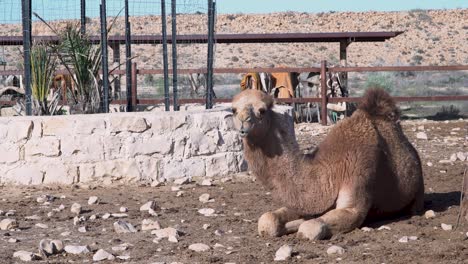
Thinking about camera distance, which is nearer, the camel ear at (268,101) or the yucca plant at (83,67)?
the camel ear at (268,101)

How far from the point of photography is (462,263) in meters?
6.62

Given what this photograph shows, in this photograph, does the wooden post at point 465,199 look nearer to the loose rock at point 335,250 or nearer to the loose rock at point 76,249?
the loose rock at point 335,250

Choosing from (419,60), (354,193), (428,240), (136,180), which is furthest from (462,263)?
(419,60)

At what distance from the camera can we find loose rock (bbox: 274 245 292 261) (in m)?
6.96

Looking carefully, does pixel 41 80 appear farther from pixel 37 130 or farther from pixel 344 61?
pixel 344 61

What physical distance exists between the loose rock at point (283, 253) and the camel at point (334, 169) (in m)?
0.50

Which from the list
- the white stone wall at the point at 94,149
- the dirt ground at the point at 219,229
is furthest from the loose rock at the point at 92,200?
the white stone wall at the point at 94,149

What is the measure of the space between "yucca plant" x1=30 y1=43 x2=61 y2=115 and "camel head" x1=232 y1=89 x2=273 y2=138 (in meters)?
5.69

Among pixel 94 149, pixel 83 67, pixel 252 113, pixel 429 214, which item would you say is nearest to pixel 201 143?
pixel 94 149

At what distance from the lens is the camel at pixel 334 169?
761 cm

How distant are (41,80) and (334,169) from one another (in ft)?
19.1

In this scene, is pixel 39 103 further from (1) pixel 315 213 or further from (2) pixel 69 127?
(1) pixel 315 213

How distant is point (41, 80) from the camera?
12719 millimetres

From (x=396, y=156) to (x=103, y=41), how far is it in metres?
5.54
